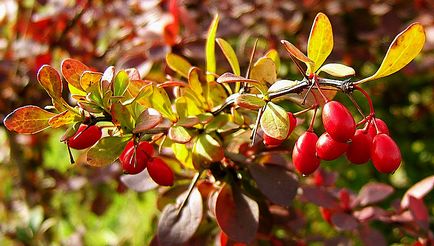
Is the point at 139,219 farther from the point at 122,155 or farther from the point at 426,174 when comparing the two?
the point at 122,155

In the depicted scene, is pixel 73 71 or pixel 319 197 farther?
pixel 319 197

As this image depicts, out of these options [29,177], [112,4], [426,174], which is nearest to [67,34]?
[112,4]

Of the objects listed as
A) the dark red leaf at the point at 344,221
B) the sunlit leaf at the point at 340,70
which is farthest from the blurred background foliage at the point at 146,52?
the sunlit leaf at the point at 340,70

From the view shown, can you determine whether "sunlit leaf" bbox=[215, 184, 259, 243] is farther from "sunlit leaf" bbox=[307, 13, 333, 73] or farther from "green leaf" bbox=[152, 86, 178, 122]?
"sunlit leaf" bbox=[307, 13, 333, 73]

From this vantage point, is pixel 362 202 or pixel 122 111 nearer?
pixel 122 111

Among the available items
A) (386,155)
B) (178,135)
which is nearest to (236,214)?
(178,135)

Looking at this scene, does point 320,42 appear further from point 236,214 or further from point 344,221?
point 344,221

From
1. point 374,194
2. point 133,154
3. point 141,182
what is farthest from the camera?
point 374,194
